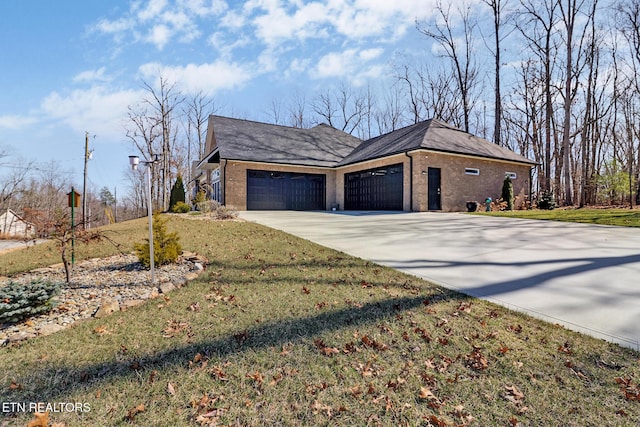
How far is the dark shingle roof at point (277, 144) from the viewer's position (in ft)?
58.7

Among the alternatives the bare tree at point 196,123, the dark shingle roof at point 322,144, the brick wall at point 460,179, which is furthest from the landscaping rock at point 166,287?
the bare tree at point 196,123

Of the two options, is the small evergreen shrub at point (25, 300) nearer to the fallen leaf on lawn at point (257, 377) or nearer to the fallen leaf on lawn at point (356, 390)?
the fallen leaf on lawn at point (257, 377)

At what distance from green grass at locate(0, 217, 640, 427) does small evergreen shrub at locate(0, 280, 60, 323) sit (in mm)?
565

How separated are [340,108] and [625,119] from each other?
78.4 feet

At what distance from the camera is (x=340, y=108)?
1330 inches

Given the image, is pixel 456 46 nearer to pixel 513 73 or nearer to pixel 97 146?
pixel 513 73

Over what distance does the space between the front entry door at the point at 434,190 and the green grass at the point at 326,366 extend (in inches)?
474

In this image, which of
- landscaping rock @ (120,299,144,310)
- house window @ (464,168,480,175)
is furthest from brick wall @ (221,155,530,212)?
landscaping rock @ (120,299,144,310)

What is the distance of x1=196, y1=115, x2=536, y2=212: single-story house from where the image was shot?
1512 centimetres

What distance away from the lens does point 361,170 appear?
60.5 ft

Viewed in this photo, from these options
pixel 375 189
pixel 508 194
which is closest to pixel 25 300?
pixel 375 189

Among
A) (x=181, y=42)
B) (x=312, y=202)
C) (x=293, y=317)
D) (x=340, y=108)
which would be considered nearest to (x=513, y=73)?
(x=340, y=108)

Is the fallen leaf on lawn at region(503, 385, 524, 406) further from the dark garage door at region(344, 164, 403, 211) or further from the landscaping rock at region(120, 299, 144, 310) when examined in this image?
the dark garage door at region(344, 164, 403, 211)

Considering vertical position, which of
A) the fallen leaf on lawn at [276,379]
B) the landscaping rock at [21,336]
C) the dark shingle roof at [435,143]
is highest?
the dark shingle roof at [435,143]
